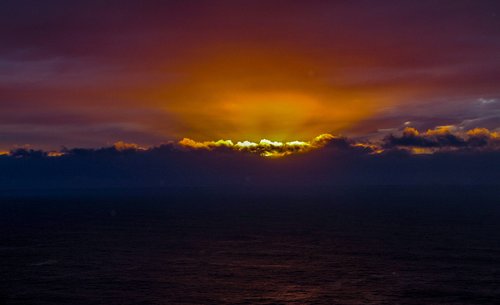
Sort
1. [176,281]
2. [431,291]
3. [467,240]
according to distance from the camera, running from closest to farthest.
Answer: [431,291]
[176,281]
[467,240]

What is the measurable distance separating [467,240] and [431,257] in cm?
3832

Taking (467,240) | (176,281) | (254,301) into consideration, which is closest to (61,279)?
(176,281)

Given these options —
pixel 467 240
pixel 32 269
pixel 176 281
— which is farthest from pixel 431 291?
pixel 32 269

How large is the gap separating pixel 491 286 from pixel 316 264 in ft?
149

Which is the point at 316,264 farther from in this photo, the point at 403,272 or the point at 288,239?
the point at 288,239

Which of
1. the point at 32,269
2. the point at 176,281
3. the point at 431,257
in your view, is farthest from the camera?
the point at 431,257

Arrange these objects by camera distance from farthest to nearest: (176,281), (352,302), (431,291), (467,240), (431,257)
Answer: (467,240)
(431,257)
(176,281)
(431,291)
(352,302)

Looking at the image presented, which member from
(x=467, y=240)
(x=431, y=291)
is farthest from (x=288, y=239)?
(x=431, y=291)

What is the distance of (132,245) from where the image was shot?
17925 cm

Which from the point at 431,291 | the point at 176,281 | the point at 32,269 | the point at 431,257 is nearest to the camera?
the point at 431,291

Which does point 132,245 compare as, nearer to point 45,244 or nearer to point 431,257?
point 45,244

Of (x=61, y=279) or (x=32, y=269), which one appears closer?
(x=61, y=279)

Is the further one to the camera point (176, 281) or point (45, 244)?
point (45, 244)

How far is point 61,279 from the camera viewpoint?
126438 mm
